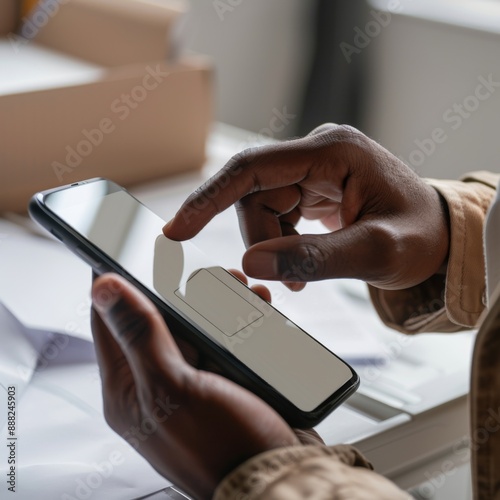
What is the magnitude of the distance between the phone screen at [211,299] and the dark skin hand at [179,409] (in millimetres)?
49

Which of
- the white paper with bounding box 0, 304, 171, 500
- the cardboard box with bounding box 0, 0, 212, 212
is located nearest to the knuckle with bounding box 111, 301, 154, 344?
the white paper with bounding box 0, 304, 171, 500

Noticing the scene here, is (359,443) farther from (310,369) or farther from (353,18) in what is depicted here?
(353,18)

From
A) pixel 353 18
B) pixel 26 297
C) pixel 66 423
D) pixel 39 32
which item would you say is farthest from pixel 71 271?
pixel 353 18

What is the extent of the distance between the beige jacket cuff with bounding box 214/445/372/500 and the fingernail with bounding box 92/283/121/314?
79 millimetres

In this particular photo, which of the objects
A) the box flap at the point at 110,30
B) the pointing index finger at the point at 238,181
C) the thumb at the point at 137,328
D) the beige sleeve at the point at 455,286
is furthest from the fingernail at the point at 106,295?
the box flap at the point at 110,30

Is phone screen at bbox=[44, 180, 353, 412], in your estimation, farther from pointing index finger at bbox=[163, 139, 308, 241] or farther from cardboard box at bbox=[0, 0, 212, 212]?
cardboard box at bbox=[0, 0, 212, 212]

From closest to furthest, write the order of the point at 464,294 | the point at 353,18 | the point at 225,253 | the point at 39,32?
the point at 464,294
the point at 225,253
the point at 39,32
the point at 353,18

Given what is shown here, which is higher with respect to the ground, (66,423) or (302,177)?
(302,177)

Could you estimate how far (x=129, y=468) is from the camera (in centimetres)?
36

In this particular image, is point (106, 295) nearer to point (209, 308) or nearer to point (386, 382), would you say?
point (209, 308)

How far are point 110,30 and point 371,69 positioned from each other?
0.92m

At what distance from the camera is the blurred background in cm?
141

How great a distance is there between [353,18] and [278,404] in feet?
4.64

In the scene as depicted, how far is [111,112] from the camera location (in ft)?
2.15
